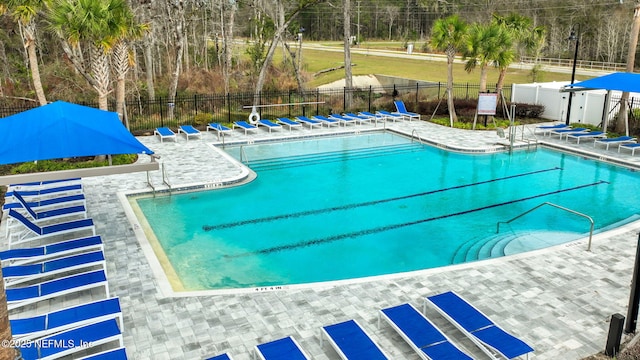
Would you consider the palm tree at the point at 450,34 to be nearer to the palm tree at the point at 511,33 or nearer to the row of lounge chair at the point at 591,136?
the palm tree at the point at 511,33

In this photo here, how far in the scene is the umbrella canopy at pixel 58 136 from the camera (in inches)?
339

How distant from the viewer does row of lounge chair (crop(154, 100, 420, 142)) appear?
1989cm

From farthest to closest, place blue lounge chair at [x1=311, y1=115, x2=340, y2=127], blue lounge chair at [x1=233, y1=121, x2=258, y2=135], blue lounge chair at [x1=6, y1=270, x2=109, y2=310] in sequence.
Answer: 1. blue lounge chair at [x1=311, y1=115, x2=340, y2=127]
2. blue lounge chair at [x1=233, y1=121, x2=258, y2=135]
3. blue lounge chair at [x1=6, y1=270, x2=109, y2=310]

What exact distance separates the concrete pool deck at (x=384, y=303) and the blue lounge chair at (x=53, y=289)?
302mm

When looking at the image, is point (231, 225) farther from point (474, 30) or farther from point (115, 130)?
point (474, 30)

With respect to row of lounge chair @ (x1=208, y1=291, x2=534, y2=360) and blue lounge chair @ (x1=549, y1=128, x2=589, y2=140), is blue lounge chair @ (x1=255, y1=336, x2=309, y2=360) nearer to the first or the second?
row of lounge chair @ (x1=208, y1=291, x2=534, y2=360)

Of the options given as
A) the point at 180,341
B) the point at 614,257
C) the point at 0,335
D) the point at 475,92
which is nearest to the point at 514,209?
the point at 614,257

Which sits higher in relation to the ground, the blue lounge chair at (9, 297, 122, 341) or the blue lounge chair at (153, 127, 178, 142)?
the blue lounge chair at (153, 127, 178, 142)

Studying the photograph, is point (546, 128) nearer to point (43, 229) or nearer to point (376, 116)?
point (376, 116)

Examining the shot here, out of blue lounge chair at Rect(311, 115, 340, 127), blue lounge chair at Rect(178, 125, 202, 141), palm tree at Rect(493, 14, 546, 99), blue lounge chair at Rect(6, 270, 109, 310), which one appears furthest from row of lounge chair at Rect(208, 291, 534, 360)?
palm tree at Rect(493, 14, 546, 99)

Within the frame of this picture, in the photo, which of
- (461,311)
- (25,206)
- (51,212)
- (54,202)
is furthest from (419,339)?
(54,202)

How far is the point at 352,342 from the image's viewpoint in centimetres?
640

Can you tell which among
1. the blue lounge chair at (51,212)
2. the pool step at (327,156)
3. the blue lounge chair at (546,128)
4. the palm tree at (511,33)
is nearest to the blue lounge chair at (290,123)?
the pool step at (327,156)

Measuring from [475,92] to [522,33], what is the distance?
13.6 metres
